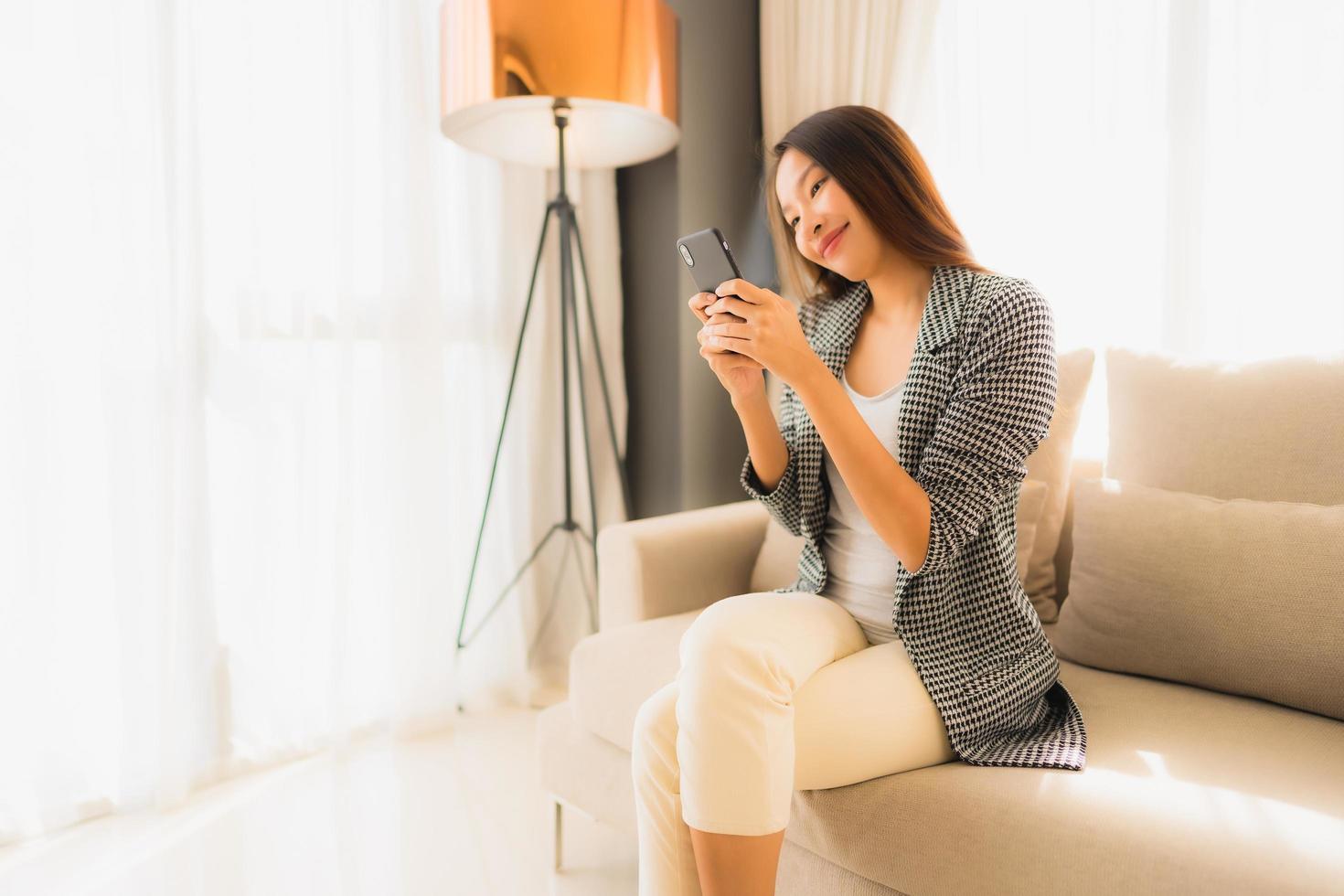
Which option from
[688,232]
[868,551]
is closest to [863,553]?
[868,551]

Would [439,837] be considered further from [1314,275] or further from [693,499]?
[1314,275]

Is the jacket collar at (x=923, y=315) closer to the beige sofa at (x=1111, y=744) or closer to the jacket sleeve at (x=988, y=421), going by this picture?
the jacket sleeve at (x=988, y=421)

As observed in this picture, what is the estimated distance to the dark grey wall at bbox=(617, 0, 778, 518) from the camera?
2217mm

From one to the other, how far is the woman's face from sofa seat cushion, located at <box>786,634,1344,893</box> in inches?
27.1

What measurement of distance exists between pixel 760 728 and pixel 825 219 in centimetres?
71

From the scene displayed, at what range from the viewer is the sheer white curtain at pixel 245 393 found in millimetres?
1524

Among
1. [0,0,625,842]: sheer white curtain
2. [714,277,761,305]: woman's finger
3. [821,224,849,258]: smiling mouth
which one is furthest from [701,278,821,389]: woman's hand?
[0,0,625,842]: sheer white curtain

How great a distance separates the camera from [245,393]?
5.84 feet

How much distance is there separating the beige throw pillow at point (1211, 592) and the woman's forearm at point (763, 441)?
0.49 meters

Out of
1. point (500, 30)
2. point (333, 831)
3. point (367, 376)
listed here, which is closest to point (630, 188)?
point (500, 30)

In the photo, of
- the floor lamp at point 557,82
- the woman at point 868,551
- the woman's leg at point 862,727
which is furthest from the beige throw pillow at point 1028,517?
the floor lamp at point 557,82

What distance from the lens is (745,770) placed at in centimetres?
83

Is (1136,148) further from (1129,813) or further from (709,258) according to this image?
(1129,813)

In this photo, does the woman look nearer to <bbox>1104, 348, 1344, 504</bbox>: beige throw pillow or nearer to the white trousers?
the white trousers
